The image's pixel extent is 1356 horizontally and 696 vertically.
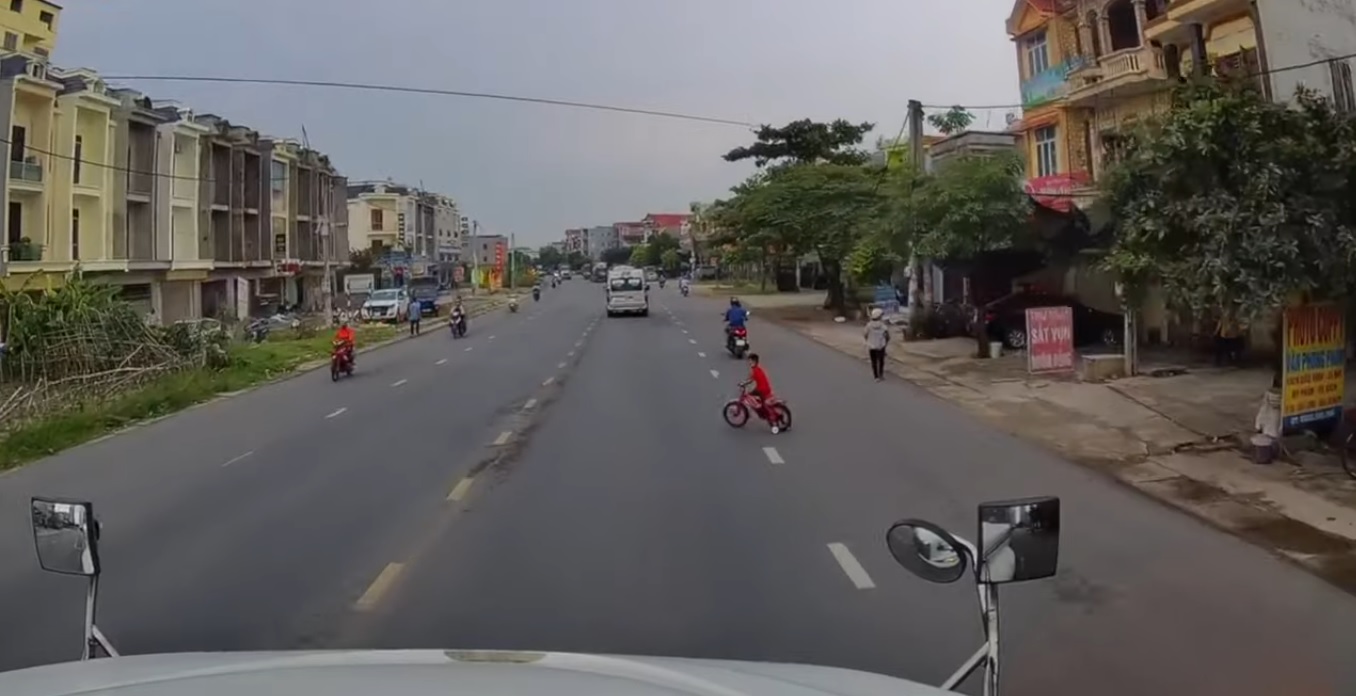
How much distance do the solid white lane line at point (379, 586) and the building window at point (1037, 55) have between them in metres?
29.4

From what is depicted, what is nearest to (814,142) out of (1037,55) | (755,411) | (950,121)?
(950,121)

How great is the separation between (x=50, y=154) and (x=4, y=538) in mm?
32587

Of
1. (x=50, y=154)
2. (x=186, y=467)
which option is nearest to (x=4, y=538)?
(x=186, y=467)

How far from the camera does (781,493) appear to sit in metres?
11.5

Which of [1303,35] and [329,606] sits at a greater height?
[1303,35]

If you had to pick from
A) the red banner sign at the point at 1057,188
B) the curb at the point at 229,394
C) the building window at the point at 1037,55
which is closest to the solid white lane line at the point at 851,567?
the curb at the point at 229,394

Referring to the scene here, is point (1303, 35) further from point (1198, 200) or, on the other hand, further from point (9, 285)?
point (9, 285)

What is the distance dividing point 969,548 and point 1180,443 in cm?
1226

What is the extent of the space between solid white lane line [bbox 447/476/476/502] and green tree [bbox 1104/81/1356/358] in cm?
774

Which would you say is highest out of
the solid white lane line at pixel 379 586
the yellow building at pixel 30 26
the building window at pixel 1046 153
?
the yellow building at pixel 30 26

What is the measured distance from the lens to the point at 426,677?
7.85 ft

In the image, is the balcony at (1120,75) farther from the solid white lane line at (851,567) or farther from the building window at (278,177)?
the building window at (278,177)

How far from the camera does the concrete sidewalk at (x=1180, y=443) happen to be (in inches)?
392

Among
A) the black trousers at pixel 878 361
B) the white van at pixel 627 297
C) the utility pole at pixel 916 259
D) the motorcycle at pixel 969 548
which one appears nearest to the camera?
the motorcycle at pixel 969 548
